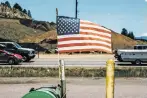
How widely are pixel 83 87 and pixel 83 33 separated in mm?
11713

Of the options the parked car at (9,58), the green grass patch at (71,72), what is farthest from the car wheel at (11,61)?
the green grass patch at (71,72)

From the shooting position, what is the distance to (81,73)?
85.1ft

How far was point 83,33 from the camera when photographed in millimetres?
10422

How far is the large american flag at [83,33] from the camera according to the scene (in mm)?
10070

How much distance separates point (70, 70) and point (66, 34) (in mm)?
15529

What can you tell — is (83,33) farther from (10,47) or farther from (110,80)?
(10,47)

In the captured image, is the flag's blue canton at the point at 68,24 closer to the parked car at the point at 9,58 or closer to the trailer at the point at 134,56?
the parked car at the point at 9,58

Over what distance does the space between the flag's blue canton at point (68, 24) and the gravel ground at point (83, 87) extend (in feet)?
27.5

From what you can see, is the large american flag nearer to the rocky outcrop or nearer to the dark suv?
the dark suv

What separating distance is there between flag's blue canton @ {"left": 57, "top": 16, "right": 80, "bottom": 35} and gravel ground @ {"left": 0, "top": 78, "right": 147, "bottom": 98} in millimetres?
8373

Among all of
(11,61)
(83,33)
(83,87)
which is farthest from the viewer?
(11,61)

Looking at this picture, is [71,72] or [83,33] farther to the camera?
[71,72]

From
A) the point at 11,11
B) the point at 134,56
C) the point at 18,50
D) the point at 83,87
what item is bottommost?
the point at 83,87

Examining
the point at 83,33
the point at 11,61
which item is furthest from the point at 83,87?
the point at 11,61
